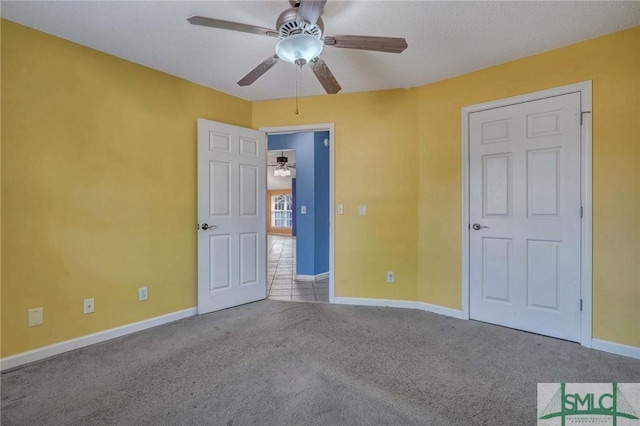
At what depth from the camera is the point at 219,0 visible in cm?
183

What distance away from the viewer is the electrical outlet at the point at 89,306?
2.36m

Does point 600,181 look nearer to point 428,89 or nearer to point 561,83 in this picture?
point 561,83

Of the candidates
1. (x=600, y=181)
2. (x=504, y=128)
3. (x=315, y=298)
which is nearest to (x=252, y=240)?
(x=315, y=298)

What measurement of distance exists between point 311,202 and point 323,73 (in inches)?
109

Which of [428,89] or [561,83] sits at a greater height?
[428,89]

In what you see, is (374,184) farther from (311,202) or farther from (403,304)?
(311,202)

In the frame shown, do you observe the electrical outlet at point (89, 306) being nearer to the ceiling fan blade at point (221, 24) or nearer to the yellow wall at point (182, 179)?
the yellow wall at point (182, 179)

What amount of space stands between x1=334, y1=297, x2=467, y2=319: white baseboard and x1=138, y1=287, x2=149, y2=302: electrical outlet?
190 centimetres

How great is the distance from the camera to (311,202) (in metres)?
4.68

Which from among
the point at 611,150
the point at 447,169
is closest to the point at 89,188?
the point at 447,169

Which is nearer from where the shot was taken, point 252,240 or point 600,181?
point 600,181

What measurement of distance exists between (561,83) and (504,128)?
1.60ft

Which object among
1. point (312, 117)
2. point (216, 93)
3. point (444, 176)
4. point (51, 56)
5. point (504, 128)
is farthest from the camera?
point (312, 117)

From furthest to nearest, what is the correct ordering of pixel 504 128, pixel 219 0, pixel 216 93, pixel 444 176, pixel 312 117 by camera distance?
pixel 312 117
pixel 216 93
pixel 444 176
pixel 504 128
pixel 219 0
